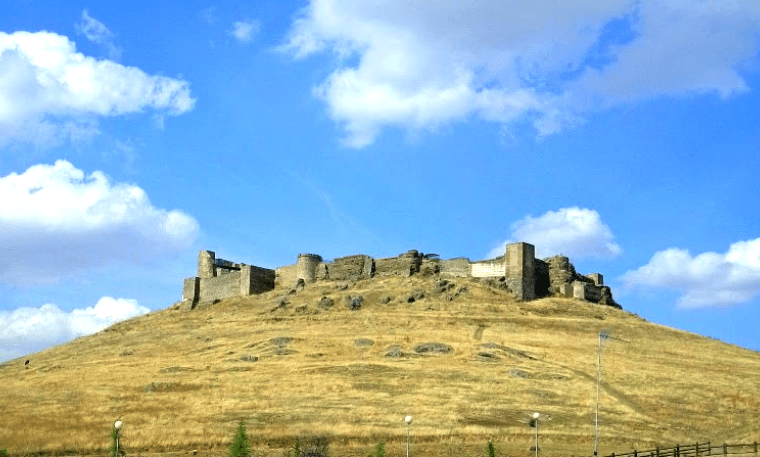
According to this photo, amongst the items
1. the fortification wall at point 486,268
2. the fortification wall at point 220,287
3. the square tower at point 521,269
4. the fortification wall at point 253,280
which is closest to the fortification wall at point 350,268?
the fortification wall at point 253,280

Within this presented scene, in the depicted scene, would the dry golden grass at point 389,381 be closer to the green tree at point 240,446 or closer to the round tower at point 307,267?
the green tree at point 240,446

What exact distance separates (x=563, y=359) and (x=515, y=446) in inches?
911

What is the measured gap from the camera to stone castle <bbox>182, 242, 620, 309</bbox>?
294 ft

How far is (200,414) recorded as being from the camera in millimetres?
52594

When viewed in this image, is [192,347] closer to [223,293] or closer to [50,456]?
[223,293]

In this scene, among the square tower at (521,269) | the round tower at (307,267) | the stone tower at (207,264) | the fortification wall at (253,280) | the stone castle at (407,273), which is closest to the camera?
the square tower at (521,269)

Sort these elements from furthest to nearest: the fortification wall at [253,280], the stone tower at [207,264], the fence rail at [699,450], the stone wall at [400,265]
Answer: the stone tower at [207,264] < the fortification wall at [253,280] < the stone wall at [400,265] < the fence rail at [699,450]

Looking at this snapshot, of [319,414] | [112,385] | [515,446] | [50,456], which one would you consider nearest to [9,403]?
[112,385]

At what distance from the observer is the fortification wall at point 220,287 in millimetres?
100562

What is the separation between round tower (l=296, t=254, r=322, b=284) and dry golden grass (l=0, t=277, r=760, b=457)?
5.92 metres

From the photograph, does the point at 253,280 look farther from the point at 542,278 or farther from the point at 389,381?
the point at 389,381

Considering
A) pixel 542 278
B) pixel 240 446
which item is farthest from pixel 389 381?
pixel 542 278

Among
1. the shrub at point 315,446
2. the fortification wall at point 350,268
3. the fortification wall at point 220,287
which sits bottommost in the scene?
the shrub at point 315,446

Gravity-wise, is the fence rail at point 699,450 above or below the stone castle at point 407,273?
below
